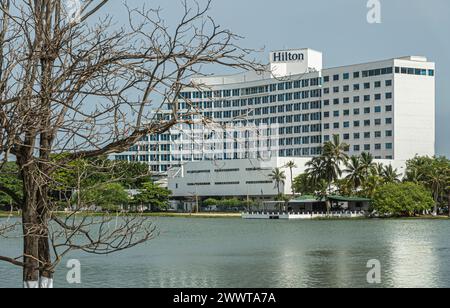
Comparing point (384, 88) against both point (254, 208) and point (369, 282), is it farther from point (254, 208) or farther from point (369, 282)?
point (369, 282)

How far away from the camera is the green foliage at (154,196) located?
14388cm

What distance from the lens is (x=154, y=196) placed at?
484ft

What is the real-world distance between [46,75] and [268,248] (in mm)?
58842

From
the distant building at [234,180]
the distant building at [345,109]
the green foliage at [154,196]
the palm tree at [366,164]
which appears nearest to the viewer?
the palm tree at [366,164]

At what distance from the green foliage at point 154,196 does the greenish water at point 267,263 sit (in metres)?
65.0

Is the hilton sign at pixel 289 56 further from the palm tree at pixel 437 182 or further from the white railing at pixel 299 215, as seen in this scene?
the palm tree at pixel 437 182

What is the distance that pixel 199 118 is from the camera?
688 centimetres

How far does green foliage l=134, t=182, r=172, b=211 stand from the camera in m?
144

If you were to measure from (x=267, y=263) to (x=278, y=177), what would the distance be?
86.6 meters

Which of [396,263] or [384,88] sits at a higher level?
[384,88]

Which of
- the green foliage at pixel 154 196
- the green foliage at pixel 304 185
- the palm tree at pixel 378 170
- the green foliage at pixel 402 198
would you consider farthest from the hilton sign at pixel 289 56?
the green foliage at pixel 402 198

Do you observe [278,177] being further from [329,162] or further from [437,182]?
[437,182]
